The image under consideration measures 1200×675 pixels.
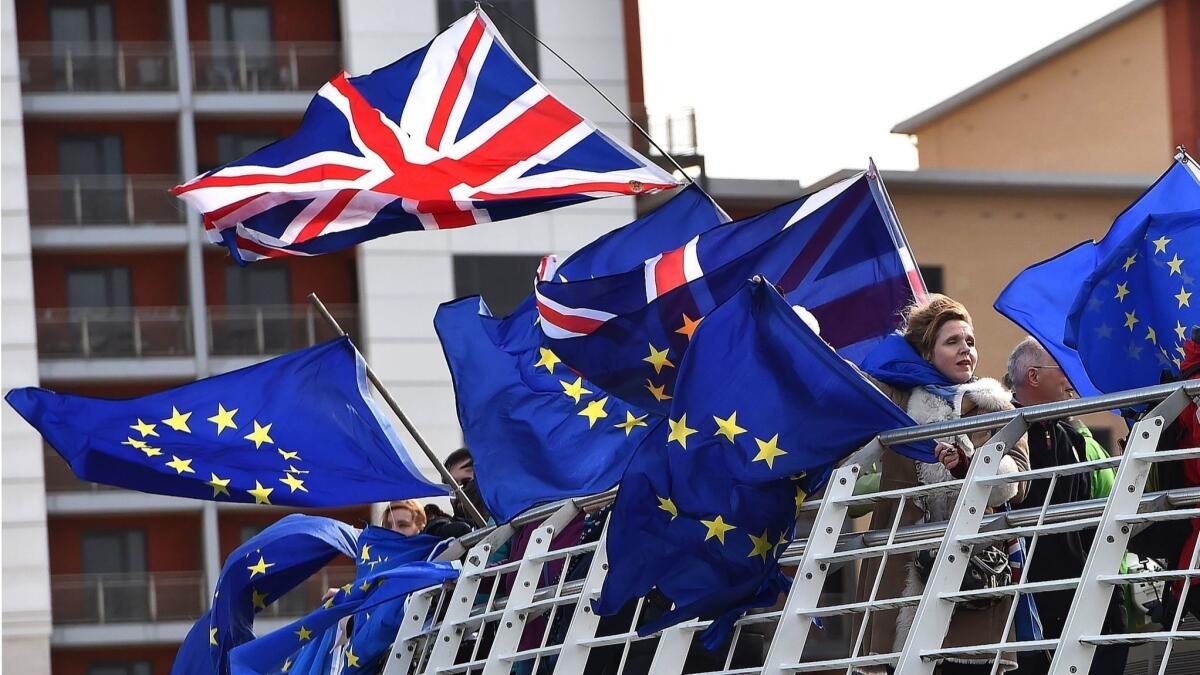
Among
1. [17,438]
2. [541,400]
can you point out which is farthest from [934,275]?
[541,400]

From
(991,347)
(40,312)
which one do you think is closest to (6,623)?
(40,312)

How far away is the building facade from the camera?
42.0 meters

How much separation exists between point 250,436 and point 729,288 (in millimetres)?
4599

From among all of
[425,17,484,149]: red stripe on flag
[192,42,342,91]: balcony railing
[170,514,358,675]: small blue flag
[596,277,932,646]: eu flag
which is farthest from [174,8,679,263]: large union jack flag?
[192,42,342,91]: balcony railing

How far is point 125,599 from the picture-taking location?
41844mm

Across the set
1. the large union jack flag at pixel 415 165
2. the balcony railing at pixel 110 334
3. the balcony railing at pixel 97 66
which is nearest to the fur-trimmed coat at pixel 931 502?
the large union jack flag at pixel 415 165

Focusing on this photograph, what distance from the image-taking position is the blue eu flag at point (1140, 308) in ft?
37.1

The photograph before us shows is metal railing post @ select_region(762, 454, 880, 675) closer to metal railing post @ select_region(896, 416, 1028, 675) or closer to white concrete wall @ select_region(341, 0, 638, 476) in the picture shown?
metal railing post @ select_region(896, 416, 1028, 675)

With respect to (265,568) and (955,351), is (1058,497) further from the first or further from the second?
(265,568)

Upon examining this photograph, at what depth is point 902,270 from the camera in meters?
13.2

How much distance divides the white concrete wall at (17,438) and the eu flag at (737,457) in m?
32.2

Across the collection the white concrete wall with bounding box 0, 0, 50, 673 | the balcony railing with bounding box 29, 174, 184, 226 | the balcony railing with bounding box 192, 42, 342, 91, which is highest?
the balcony railing with bounding box 192, 42, 342, 91

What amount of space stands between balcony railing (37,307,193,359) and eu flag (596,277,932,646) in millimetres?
34007

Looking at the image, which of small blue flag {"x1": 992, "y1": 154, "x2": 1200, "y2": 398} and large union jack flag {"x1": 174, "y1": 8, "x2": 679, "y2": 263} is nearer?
small blue flag {"x1": 992, "y1": 154, "x2": 1200, "y2": 398}
